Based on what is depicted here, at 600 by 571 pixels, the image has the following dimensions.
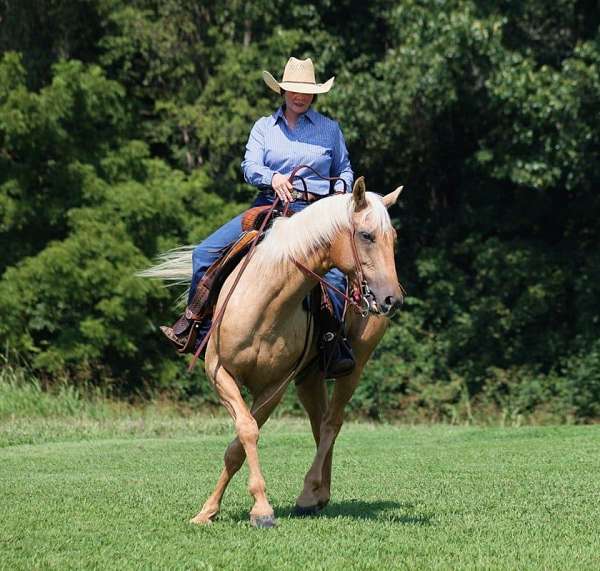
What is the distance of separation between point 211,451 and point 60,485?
14.1 feet

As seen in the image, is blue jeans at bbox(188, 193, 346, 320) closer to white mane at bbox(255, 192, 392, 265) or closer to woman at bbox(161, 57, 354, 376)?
woman at bbox(161, 57, 354, 376)

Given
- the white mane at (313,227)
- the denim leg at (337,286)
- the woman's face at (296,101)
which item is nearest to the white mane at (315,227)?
the white mane at (313,227)

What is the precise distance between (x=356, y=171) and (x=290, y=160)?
19318 mm

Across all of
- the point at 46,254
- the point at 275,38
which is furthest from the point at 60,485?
the point at 275,38

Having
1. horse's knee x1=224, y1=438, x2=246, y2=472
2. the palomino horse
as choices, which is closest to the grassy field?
horse's knee x1=224, y1=438, x2=246, y2=472

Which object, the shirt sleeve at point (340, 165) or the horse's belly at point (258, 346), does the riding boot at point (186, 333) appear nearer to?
the horse's belly at point (258, 346)

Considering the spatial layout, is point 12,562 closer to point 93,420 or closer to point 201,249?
point 201,249

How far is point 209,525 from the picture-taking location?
862cm

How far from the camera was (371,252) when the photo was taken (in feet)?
27.4

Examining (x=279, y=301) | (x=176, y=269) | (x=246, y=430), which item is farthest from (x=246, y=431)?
(x=176, y=269)

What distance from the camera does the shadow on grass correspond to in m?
9.02

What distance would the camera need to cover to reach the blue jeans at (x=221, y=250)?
9.45 meters

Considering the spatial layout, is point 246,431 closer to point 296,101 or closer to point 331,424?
point 331,424

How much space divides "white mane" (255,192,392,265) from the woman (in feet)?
1.78
